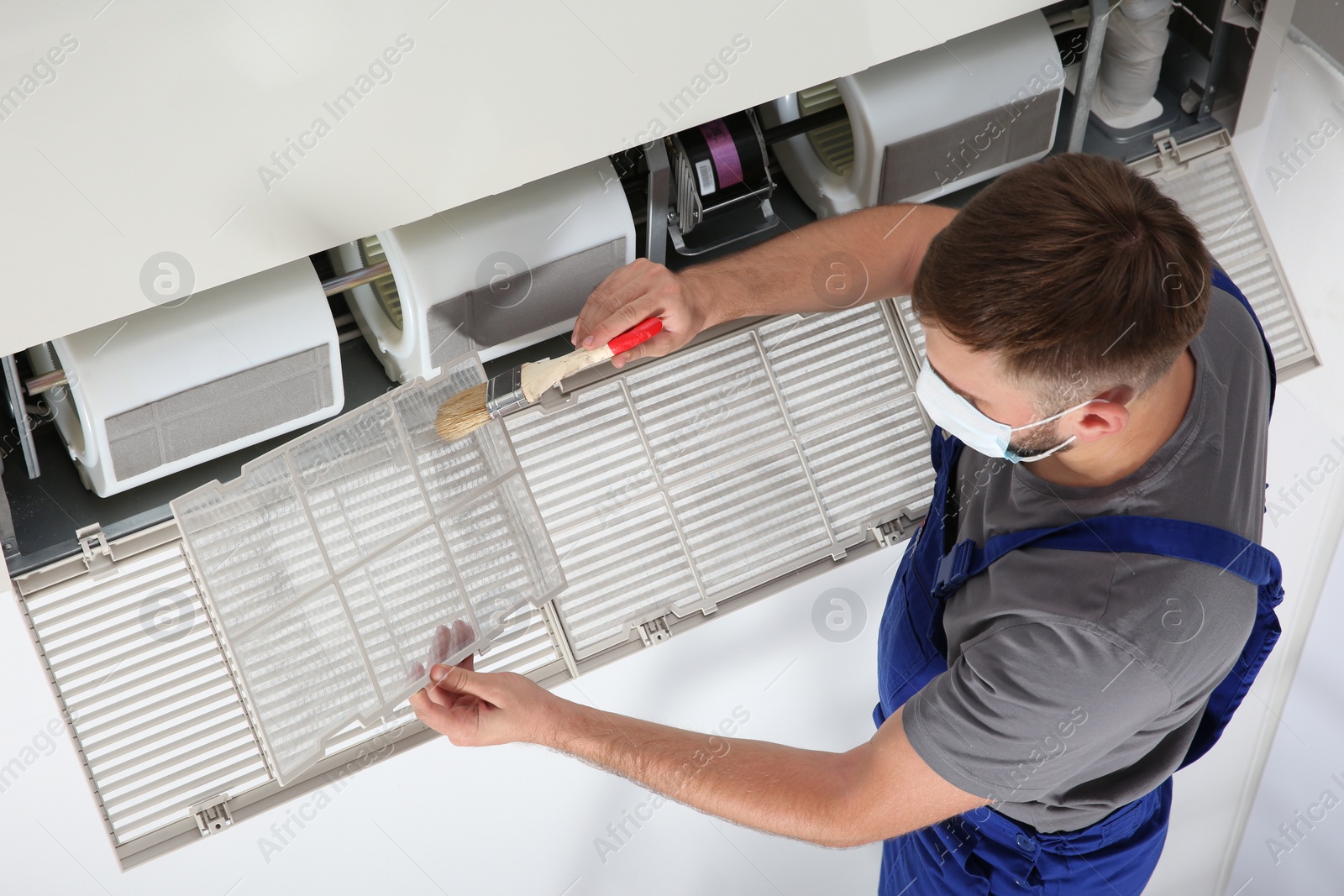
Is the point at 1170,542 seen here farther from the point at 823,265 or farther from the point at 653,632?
the point at 653,632

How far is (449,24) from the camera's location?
101cm

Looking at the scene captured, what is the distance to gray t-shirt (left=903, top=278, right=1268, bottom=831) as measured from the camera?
100cm

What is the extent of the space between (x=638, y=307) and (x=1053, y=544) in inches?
21.6

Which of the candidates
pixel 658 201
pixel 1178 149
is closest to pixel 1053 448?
pixel 658 201

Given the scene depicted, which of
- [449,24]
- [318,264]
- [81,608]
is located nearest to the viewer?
[449,24]

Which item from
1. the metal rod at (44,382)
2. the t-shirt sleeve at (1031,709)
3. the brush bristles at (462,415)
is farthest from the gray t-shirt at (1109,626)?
the metal rod at (44,382)

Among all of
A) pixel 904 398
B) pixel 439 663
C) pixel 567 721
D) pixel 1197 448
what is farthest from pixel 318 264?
pixel 1197 448

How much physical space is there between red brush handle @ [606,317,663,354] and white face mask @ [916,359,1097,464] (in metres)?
0.33

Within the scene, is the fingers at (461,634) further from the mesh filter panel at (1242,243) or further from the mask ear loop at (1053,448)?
the mesh filter panel at (1242,243)

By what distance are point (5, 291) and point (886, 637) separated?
1158 millimetres

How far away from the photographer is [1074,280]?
0.91 m

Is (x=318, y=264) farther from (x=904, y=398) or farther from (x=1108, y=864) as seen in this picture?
(x=1108, y=864)

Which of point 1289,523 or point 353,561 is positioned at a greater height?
point 353,561

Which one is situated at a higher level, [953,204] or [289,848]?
[953,204]
